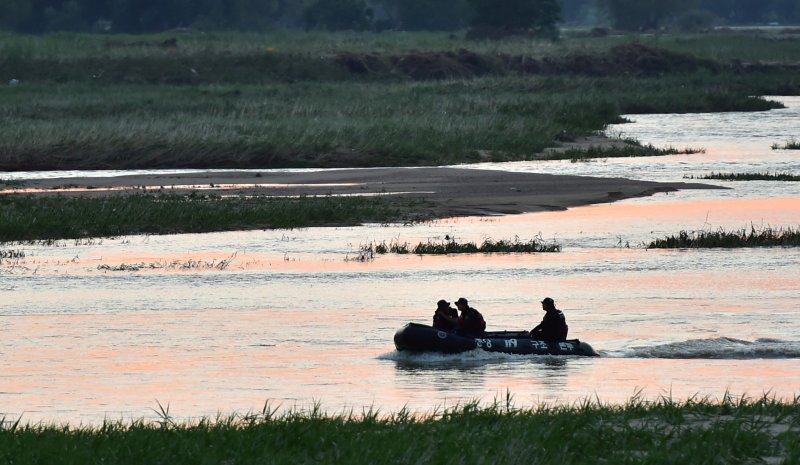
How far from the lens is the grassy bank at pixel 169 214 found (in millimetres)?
39031

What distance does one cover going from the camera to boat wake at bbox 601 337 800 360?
23.4 metres

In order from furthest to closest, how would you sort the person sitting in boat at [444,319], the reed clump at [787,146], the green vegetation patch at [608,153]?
the reed clump at [787,146], the green vegetation patch at [608,153], the person sitting in boat at [444,319]

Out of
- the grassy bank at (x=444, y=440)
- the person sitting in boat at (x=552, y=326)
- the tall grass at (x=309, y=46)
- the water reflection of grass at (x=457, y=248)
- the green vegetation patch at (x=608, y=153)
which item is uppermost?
the tall grass at (x=309, y=46)

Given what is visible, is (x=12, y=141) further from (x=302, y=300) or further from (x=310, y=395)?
(x=310, y=395)

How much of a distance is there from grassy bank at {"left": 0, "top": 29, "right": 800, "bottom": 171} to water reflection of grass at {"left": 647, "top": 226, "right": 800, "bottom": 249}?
75.8ft

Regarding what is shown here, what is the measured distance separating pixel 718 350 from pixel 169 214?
21.1m

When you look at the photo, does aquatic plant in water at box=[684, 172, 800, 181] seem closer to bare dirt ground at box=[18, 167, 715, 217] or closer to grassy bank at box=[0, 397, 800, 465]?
bare dirt ground at box=[18, 167, 715, 217]

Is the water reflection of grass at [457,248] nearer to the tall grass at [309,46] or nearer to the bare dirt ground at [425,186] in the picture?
the bare dirt ground at [425,186]

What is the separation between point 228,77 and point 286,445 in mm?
86550

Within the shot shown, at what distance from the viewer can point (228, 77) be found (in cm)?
9888

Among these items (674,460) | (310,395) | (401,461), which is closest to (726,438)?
(674,460)

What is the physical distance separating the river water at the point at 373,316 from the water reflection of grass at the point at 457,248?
2.18 feet

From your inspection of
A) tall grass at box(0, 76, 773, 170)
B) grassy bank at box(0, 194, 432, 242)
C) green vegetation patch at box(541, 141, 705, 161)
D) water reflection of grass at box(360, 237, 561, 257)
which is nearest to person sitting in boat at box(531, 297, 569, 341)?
water reflection of grass at box(360, 237, 561, 257)

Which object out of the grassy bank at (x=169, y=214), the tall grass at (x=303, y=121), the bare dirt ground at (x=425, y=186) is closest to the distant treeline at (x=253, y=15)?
the tall grass at (x=303, y=121)
